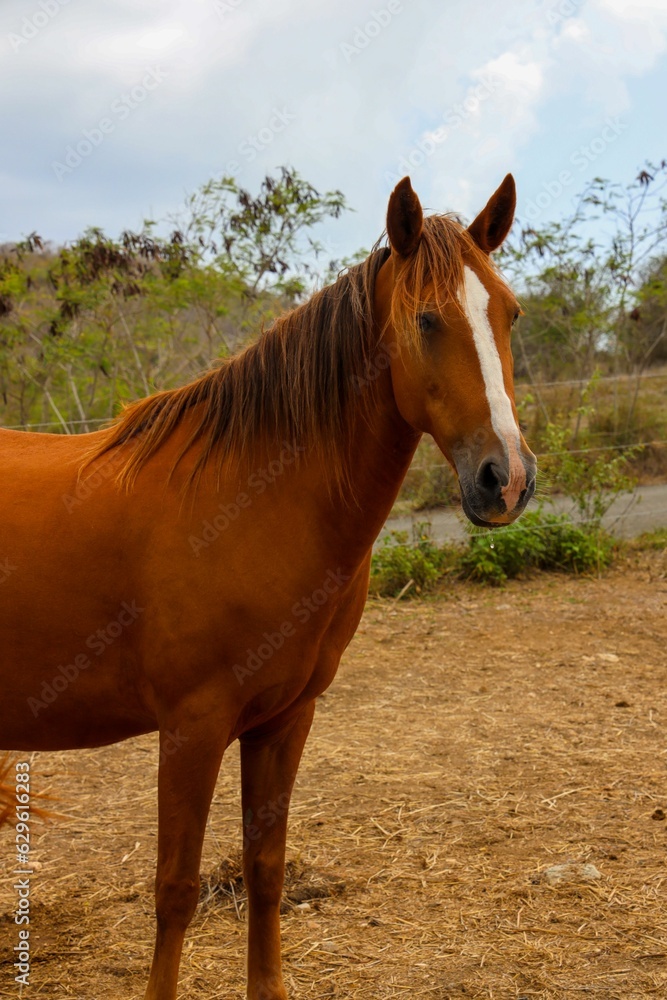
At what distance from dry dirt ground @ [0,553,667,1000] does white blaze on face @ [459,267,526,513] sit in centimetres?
157

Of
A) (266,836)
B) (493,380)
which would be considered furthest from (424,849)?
(493,380)

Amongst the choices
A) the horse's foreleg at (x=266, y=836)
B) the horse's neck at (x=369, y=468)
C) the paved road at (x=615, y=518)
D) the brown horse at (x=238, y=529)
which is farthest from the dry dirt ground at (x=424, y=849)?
the paved road at (x=615, y=518)

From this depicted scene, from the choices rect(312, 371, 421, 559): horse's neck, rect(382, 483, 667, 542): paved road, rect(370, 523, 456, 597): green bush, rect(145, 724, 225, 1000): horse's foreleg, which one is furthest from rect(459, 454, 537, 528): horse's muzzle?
rect(382, 483, 667, 542): paved road

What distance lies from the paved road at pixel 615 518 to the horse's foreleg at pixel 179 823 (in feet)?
17.5

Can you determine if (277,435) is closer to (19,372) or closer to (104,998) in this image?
(104,998)

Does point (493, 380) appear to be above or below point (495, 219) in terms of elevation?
below

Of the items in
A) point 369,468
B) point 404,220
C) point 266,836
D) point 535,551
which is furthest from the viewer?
point 535,551

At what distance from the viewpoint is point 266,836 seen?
2342 millimetres

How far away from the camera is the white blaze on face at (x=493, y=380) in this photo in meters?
1.70

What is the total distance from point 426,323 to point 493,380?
0.22 m

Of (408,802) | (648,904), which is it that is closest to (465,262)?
(648,904)

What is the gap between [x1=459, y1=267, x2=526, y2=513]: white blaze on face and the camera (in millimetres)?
1698

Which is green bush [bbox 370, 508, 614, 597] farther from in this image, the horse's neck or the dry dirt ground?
the horse's neck

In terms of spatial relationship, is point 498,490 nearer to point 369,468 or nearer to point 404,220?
point 369,468
